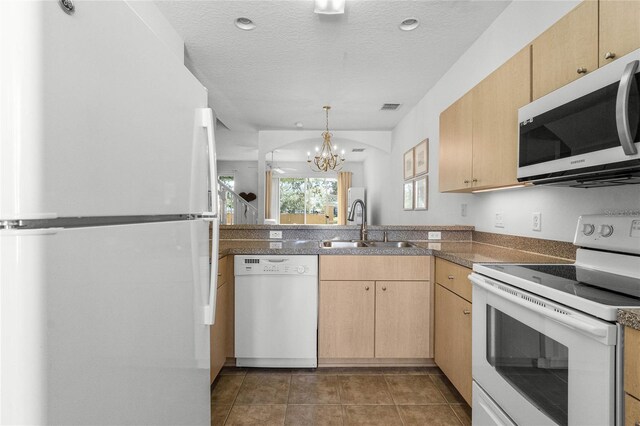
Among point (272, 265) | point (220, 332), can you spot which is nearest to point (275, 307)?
point (272, 265)

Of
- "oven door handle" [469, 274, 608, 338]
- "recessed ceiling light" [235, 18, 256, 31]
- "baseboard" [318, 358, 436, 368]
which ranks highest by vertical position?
"recessed ceiling light" [235, 18, 256, 31]

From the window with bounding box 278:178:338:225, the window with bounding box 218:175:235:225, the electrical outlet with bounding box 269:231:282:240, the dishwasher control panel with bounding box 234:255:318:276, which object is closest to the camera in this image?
the dishwasher control panel with bounding box 234:255:318:276

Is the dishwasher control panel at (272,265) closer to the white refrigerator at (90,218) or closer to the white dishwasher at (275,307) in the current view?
the white dishwasher at (275,307)

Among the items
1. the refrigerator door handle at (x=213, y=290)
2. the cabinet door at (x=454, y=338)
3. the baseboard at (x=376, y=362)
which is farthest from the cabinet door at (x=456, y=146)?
the refrigerator door handle at (x=213, y=290)

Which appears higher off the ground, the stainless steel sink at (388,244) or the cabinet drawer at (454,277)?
the stainless steel sink at (388,244)

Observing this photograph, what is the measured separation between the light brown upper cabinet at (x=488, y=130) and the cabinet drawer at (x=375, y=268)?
61 centimetres

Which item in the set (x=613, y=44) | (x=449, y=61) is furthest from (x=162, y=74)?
(x=449, y=61)

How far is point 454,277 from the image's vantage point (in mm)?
2070

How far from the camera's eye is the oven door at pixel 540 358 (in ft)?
3.05

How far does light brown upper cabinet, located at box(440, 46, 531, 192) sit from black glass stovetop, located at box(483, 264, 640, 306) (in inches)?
21.1

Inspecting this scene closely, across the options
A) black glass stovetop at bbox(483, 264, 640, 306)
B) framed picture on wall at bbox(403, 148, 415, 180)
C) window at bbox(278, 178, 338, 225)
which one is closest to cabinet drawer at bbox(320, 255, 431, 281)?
black glass stovetop at bbox(483, 264, 640, 306)

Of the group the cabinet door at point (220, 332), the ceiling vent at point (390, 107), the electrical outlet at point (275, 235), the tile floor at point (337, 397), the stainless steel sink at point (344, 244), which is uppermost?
the ceiling vent at point (390, 107)

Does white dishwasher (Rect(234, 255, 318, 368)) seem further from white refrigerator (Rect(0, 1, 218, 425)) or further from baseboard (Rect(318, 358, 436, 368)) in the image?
white refrigerator (Rect(0, 1, 218, 425))

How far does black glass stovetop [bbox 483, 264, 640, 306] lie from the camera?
39.9 inches
